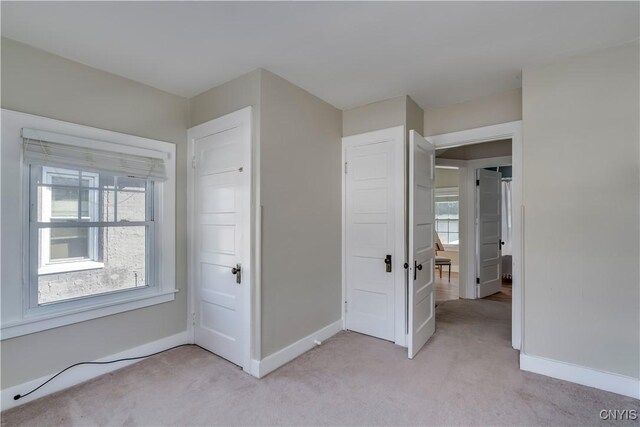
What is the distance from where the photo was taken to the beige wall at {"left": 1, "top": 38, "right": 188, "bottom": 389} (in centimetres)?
199

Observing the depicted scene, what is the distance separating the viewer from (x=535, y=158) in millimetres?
2332

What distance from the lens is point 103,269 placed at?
2.45 m

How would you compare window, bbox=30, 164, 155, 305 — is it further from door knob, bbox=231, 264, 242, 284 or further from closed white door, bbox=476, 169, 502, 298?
closed white door, bbox=476, 169, 502, 298

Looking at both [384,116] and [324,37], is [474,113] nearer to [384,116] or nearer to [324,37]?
[384,116]

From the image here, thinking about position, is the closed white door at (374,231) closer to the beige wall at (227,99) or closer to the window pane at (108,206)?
the beige wall at (227,99)

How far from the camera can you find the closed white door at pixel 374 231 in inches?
115

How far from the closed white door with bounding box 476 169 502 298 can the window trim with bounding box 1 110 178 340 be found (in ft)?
13.8

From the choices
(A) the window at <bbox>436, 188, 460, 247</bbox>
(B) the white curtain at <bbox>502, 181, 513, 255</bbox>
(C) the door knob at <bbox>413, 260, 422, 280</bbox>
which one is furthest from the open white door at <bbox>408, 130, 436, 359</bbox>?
(A) the window at <bbox>436, 188, 460, 247</bbox>

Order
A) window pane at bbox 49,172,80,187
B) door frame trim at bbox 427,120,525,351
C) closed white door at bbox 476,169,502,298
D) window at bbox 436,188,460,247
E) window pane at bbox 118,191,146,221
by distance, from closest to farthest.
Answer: window pane at bbox 49,172,80,187, window pane at bbox 118,191,146,221, door frame trim at bbox 427,120,525,351, closed white door at bbox 476,169,502,298, window at bbox 436,188,460,247

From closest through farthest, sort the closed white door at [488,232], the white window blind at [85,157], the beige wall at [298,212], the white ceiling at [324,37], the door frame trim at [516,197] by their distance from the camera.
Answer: the white ceiling at [324,37] < the white window blind at [85,157] < the beige wall at [298,212] < the door frame trim at [516,197] < the closed white door at [488,232]

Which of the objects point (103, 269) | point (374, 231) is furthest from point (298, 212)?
point (103, 269)

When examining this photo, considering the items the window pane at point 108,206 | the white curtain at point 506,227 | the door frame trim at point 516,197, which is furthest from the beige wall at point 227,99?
the white curtain at point 506,227

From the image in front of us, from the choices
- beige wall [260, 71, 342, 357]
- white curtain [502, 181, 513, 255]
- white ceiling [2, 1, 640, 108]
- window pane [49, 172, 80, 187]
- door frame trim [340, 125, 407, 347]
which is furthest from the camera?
white curtain [502, 181, 513, 255]

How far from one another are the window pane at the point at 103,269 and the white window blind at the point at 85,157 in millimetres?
480
